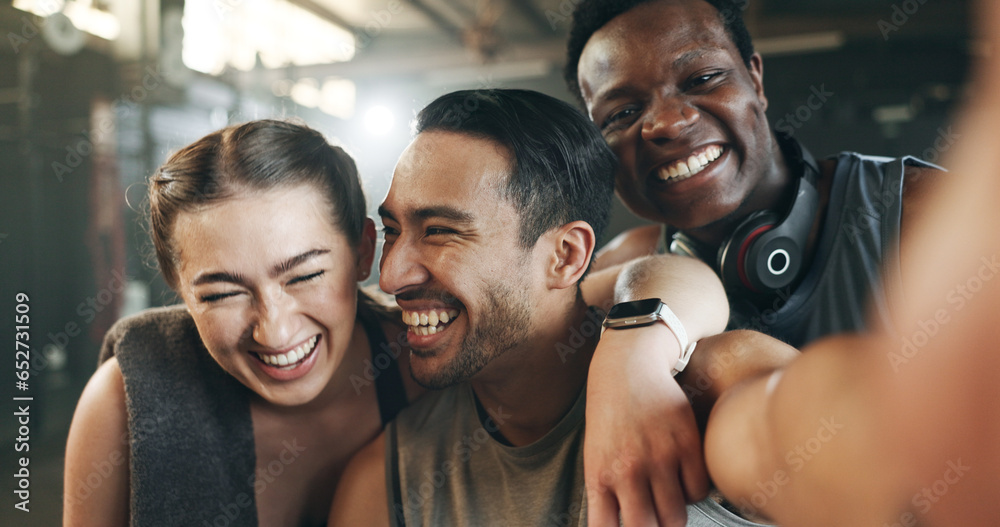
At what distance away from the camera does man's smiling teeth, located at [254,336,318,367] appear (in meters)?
1.06

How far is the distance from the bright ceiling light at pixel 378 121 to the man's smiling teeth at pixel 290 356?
254 centimetres

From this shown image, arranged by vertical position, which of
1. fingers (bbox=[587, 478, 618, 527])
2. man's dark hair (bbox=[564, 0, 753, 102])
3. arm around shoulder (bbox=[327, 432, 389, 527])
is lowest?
arm around shoulder (bbox=[327, 432, 389, 527])

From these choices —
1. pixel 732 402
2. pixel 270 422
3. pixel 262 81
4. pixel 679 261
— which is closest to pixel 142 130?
pixel 262 81

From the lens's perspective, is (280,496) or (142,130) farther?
(142,130)

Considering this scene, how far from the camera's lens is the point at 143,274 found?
371 cm

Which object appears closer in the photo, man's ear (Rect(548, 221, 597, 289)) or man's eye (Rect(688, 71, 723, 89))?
man's ear (Rect(548, 221, 597, 289))

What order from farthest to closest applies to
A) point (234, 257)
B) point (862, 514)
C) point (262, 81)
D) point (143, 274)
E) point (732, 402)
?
point (262, 81), point (143, 274), point (234, 257), point (732, 402), point (862, 514)

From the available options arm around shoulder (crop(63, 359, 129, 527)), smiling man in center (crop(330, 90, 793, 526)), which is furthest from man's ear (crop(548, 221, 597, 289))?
arm around shoulder (crop(63, 359, 129, 527))

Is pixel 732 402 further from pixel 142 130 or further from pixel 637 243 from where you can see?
pixel 142 130

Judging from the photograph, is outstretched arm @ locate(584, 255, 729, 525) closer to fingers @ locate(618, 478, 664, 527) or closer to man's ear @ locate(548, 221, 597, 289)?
fingers @ locate(618, 478, 664, 527)

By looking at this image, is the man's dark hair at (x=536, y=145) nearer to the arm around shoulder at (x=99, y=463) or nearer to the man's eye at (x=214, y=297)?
the man's eye at (x=214, y=297)

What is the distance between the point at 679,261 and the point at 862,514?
663 mm

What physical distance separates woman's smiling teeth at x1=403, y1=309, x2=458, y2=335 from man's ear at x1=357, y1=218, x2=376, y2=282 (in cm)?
19

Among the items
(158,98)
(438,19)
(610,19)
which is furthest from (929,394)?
(438,19)
